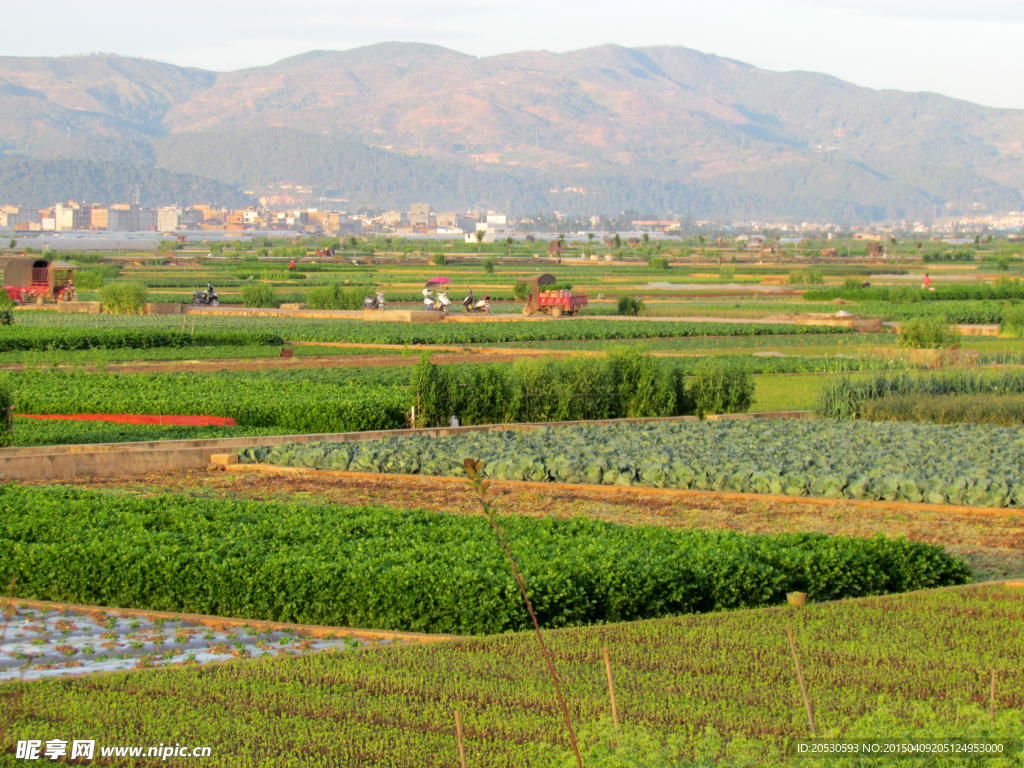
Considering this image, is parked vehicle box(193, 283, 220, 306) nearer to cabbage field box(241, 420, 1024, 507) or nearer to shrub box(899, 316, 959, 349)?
shrub box(899, 316, 959, 349)

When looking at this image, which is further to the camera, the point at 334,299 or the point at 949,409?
the point at 334,299

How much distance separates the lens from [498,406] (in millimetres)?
18828

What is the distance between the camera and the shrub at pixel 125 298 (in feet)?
135

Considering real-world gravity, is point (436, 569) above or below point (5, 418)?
above

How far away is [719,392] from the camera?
1981 centimetres

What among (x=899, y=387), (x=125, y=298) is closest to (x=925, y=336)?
(x=899, y=387)

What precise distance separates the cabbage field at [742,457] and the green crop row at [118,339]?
16.3m

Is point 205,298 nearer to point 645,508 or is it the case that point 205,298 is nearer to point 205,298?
point 205,298

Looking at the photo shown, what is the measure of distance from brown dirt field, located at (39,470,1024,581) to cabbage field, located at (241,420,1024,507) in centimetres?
36

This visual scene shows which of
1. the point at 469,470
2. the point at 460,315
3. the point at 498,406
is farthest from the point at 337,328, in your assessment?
the point at 469,470

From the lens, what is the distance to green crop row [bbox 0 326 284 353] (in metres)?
29.7

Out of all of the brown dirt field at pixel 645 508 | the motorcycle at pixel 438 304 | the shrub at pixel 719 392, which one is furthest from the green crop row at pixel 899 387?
the motorcycle at pixel 438 304

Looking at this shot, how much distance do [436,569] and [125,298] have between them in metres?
35.8

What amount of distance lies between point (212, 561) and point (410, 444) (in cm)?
642
